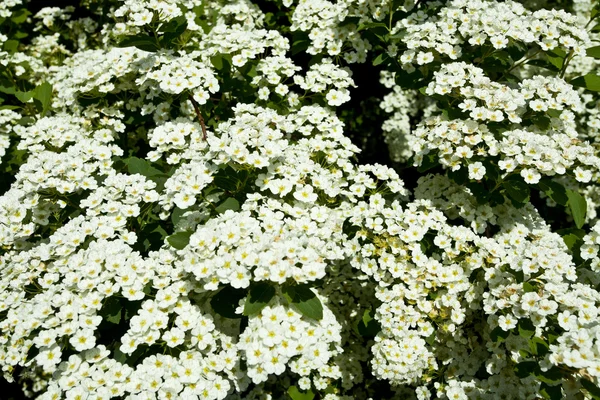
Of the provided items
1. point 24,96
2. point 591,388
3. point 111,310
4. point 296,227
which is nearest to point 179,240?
point 111,310

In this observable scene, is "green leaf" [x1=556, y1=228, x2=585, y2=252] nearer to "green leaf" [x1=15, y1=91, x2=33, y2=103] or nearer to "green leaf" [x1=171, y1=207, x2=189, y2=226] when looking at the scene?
"green leaf" [x1=171, y1=207, x2=189, y2=226]

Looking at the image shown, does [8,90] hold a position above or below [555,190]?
below

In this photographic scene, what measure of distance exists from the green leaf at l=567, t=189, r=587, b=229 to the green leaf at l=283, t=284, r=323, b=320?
2243 mm

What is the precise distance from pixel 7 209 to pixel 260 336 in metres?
2.10

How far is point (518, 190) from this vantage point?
3508mm

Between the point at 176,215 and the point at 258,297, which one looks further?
the point at 176,215

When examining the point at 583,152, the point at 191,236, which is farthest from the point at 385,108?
the point at 191,236

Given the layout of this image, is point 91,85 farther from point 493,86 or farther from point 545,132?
point 545,132

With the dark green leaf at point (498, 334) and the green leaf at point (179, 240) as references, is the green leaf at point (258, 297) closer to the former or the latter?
the green leaf at point (179, 240)

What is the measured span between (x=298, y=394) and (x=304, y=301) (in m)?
1.20

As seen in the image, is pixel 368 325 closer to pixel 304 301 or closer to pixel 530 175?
pixel 304 301

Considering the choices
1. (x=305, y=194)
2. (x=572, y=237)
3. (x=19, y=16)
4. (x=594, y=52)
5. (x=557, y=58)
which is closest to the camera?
(x=305, y=194)

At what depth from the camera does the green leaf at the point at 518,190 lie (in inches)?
138

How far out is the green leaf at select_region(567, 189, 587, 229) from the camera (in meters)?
3.62
